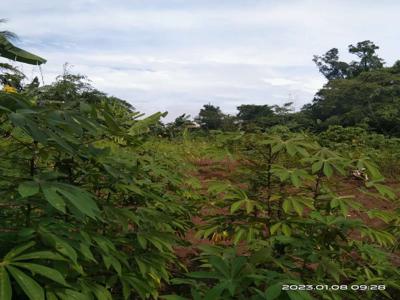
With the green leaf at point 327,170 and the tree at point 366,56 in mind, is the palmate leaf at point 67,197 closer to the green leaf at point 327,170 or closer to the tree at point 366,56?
the green leaf at point 327,170

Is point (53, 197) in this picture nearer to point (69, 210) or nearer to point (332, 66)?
point (69, 210)

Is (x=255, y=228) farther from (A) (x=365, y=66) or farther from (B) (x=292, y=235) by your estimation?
(A) (x=365, y=66)

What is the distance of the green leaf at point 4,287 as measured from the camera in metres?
0.88

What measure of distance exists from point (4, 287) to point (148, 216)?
0.75 meters

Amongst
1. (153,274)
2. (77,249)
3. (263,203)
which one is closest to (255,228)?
(263,203)

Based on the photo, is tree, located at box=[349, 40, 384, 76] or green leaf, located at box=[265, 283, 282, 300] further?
tree, located at box=[349, 40, 384, 76]

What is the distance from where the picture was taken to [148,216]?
5.32 feet

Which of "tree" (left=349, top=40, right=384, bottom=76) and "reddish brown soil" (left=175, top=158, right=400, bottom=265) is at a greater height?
"tree" (left=349, top=40, right=384, bottom=76)

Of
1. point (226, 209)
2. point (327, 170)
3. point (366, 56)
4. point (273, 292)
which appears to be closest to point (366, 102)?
point (366, 56)

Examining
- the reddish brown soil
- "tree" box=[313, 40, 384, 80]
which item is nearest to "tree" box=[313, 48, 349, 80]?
"tree" box=[313, 40, 384, 80]

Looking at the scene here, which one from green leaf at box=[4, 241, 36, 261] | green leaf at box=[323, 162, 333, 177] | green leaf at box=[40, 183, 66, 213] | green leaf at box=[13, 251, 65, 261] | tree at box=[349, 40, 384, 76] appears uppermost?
tree at box=[349, 40, 384, 76]

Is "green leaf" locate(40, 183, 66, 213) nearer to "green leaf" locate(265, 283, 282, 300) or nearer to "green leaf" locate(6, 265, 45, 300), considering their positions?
"green leaf" locate(6, 265, 45, 300)

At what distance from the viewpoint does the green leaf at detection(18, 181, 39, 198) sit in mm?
921

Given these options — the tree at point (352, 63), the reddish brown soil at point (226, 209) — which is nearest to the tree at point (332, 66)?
the tree at point (352, 63)
